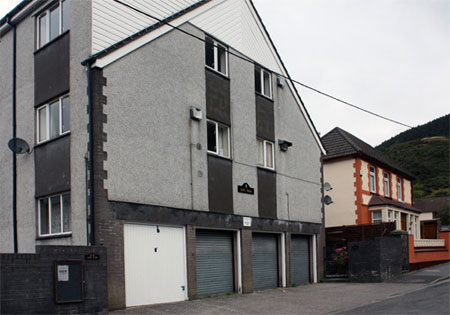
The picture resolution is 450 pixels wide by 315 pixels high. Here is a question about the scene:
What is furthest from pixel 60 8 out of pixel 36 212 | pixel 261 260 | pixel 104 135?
pixel 261 260

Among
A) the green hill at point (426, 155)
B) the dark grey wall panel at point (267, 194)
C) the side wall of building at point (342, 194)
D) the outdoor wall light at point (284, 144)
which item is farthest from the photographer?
the green hill at point (426, 155)

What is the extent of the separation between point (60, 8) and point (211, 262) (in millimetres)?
9131

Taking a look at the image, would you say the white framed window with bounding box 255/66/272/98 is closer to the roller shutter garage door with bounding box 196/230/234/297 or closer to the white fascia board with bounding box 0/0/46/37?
the roller shutter garage door with bounding box 196/230/234/297

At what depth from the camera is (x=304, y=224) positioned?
21859 millimetres

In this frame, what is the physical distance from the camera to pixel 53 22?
15773 mm

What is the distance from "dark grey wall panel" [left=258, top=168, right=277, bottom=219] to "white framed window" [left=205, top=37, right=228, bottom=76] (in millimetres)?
4040

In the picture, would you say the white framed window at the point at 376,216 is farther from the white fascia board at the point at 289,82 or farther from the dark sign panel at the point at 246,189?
the dark sign panel at the point at 246,189

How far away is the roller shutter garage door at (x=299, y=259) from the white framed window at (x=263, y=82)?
19.9 feet

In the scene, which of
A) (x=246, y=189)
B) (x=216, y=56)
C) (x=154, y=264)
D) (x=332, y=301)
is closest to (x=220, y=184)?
(x=246, y=189)

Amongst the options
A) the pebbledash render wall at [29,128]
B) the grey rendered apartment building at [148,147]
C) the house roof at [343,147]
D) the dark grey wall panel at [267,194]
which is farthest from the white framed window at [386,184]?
the pebbledash render wall at [29,128]

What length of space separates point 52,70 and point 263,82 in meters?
8.75

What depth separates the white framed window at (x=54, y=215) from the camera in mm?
14180

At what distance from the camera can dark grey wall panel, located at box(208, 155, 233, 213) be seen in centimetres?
1691

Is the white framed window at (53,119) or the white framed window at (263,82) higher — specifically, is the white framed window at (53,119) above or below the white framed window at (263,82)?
below
